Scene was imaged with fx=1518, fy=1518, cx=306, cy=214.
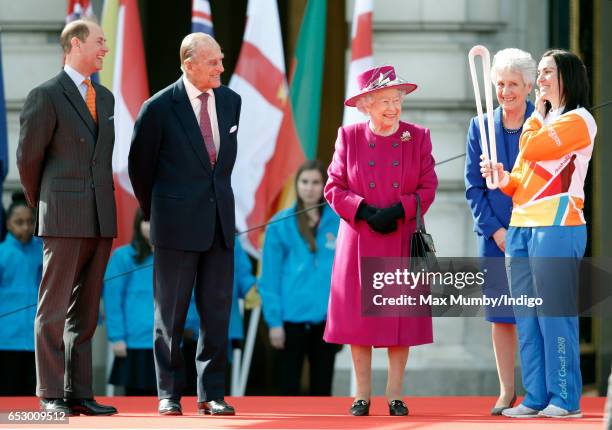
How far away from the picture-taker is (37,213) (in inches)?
292

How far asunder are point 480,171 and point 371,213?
0.68 meters

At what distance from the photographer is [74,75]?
7.45 meters

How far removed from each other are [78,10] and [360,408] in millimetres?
4189

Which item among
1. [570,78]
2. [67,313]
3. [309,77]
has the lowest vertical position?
[67,313]

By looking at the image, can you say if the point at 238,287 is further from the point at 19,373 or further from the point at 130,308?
the point at 19,373

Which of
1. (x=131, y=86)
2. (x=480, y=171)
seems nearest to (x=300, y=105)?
(x=131, y=86)

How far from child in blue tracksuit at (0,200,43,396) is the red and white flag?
0.61 meters

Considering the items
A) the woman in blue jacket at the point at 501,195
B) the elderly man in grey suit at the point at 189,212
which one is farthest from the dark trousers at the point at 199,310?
the woman in blue jacket at the point at 501,195

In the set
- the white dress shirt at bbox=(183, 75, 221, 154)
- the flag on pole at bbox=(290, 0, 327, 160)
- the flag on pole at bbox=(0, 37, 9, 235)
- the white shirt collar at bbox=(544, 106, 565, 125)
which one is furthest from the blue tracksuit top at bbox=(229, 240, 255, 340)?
the white shirt collar at bbox=(544, 106, 565, 125)

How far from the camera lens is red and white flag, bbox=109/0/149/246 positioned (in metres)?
10.3

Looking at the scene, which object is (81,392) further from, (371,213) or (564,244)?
(564,244)

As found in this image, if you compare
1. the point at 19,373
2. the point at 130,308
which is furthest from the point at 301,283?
the point at 19,373

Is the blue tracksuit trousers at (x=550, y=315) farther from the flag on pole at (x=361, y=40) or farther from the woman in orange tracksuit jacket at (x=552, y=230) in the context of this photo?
the flag on pole at (x=361, y=40)

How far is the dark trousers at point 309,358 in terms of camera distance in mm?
9680
